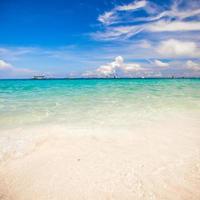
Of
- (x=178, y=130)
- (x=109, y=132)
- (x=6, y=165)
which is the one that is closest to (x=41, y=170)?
(x=6, y=165)

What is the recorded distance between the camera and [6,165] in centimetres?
382

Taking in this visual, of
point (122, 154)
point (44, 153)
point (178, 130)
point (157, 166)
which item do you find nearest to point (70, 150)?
point (44, 153)

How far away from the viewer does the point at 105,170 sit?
356 centimetres

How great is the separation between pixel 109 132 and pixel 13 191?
3.44 metres

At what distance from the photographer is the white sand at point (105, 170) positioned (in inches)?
117

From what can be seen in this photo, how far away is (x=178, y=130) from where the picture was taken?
604cm

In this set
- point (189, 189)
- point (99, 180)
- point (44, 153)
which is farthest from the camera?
point (44, 153)

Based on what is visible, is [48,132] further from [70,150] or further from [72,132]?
[70,150]

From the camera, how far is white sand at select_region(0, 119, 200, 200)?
9.73 ft

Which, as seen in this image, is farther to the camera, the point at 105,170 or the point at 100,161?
the point at 100,161

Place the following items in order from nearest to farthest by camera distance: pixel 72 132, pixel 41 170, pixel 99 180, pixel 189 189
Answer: pixel 189 189
pixel 99 180
pixel 41 170
pixel 72 132

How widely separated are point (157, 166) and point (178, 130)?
9.32 feet

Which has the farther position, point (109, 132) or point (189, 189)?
point (109, 132)

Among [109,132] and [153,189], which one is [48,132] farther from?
[153,189]
